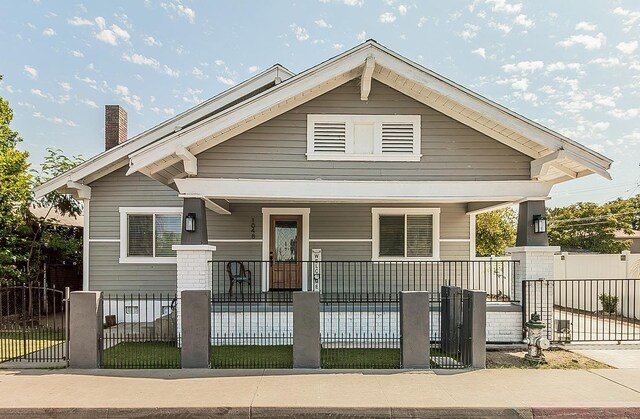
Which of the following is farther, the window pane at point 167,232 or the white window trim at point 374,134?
the window pane at point 167,232

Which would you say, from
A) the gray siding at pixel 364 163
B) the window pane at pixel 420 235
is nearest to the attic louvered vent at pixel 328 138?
the gray siding at pixel 364 163

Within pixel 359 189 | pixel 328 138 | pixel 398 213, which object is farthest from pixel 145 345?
pixel 398 213

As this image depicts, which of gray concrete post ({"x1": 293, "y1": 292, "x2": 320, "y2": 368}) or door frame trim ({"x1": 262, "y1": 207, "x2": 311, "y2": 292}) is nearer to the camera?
gray concrete post ({"x1": 293, "y1": 292, "x2": 320, "y2": 368})

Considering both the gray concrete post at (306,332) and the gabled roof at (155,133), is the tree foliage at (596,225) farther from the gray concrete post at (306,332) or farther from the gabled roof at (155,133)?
the gray concrete post at (306,332)

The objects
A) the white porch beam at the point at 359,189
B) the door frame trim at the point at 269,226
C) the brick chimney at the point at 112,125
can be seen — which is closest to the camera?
the white porch beam at the point at 359,189

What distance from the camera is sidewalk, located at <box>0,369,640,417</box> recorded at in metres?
5.63

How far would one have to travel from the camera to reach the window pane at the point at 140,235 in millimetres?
12039

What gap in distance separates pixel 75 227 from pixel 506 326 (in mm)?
14565

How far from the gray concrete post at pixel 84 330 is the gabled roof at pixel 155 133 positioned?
496 centimetres

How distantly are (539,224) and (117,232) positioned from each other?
420 inches

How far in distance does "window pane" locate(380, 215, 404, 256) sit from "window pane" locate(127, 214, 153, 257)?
6.53m

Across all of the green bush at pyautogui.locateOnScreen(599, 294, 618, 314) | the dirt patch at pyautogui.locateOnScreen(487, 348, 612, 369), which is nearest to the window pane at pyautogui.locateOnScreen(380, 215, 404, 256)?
the dirt patch at pyautogui.locateOnScreen(487, 348, 612, 369)

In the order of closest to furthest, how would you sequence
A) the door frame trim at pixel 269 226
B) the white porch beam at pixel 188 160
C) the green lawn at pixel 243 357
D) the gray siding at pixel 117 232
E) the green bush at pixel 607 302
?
1. the green lawn at pixel 243 357
2. the white porch beam at pixel 188 160
3. the gray siding at pixel 117 232
4. the door frame trim at pixel 269 226
5. the green bush at pixel 607 302

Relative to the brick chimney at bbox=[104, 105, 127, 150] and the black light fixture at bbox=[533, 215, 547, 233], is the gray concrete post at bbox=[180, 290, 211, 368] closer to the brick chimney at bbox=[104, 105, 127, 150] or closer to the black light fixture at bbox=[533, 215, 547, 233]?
the black light fixture at bbox=[533, 215, 547, 233]
